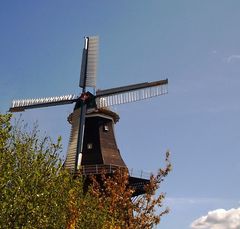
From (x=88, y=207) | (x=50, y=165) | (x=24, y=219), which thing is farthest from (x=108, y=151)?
(x=24, y=219)

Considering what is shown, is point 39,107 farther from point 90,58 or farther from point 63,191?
point 63,191

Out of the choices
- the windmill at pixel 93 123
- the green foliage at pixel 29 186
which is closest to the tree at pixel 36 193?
the green foliage at pixel 29 186

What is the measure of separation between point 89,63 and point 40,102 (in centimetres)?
637

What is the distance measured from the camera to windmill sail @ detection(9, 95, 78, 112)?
45722 millimetres

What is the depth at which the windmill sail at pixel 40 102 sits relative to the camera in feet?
150

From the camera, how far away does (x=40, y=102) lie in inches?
1854

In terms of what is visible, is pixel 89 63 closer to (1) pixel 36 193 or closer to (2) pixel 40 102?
(2) pixel 40 102

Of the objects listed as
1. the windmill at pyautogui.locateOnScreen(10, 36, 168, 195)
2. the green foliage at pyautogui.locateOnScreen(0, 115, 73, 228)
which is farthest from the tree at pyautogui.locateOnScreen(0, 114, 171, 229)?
the windmill at pyautogui.locateOnScreen(10, 36, 168, 195)

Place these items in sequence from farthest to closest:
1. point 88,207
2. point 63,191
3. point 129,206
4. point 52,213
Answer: point 129,206, point 88,207, point 63,191, point 52,213

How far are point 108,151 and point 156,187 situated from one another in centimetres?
1689

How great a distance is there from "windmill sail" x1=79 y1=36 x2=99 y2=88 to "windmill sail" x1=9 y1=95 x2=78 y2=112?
2.10 metres

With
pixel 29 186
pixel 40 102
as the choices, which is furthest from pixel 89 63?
pixel 29 186

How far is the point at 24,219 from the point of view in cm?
1465

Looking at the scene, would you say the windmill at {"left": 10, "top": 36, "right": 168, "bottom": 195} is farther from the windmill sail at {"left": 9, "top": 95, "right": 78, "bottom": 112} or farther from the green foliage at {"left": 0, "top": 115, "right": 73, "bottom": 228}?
the green foliage at {"left": 0, "top": 115, "right": 73, "bottom": 228}
